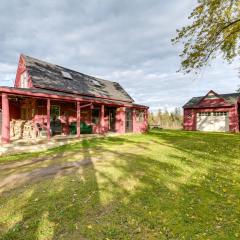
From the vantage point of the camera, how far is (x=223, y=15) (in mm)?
13609

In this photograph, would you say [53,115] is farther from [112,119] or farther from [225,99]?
[225,99]

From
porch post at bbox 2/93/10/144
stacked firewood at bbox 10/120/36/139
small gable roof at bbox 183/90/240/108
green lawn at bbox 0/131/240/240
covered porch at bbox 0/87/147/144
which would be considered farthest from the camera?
small gable roof at bbox 183/90/240/108

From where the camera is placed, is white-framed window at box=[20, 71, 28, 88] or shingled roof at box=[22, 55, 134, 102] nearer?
shingled roof at box=[22, 55, 134, 102]

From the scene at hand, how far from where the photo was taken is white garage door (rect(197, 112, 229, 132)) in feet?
86.3

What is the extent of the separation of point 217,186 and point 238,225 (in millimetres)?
2062

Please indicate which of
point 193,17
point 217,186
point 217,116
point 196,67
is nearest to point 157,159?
point 217,186

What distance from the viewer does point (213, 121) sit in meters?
27.2

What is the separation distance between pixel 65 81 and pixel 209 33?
12.2m

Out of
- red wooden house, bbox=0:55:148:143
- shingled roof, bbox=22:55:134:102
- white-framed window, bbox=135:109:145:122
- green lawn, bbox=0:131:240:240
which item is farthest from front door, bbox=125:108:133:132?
green lawn, bbox=0:131:240:240

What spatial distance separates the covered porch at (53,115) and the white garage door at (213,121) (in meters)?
9.03

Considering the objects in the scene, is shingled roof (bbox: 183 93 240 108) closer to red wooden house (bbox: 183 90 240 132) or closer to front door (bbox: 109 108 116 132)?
red wooden house (bbox: 183 90 240 132)

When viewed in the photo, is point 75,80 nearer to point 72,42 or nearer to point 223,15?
point 72,42

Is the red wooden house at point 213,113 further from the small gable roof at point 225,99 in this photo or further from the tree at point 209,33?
the tree at point 209,33

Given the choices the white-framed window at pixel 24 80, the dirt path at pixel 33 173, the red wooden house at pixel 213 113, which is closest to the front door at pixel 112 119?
the white-framed window at pixel 24 80
